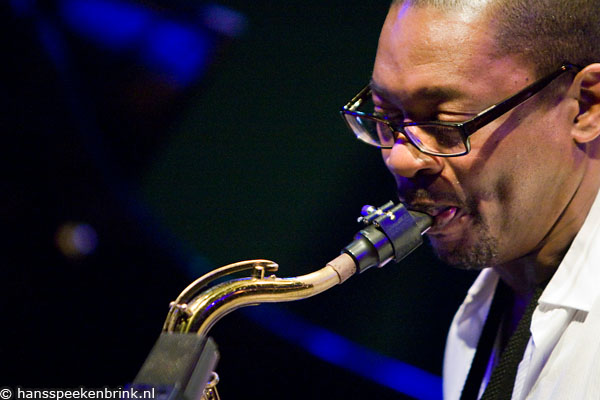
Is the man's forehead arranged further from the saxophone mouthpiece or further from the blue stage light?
the blue stage light

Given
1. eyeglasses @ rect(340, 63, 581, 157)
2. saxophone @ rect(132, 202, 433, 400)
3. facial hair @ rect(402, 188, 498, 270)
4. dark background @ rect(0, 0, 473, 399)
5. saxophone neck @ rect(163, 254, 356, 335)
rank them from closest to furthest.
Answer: saxophone @ rect(132, 202, 433, 400) → saxophone neck @ rect(163, 254, 356, 335) → eyeglasses @ rect(340, 63, 581, 157) → facial hair @ rect(402, 188, 498, 270) → dark background @ rect(0, 0, 473, 399)

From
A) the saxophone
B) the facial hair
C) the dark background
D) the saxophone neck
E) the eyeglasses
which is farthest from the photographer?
the dark background

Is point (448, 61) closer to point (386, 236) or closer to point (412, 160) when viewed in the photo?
point (412, 160)

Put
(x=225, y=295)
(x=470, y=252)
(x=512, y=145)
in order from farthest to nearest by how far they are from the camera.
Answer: (x=470, y=252) < (x=512, y=145) < (x=225, y=295)

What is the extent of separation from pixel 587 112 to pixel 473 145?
0.29 m

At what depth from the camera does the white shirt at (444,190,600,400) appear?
4.19ft

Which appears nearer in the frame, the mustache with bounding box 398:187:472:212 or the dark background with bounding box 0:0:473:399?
the mustache with bounding box 398:187:472:212

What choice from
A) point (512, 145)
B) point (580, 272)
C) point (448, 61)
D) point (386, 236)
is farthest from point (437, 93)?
point (580, 272)

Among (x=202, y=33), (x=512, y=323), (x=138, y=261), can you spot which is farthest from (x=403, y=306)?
(x=202, y=33)

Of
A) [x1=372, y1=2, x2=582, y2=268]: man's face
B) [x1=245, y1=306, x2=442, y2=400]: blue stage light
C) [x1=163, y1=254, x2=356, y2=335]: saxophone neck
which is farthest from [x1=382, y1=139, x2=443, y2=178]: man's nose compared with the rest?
[x1=245, y1=306, x2=442, y2=400]: blue stage light

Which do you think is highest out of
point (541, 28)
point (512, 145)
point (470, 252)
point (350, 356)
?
point (541, 28)

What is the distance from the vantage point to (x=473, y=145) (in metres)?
1.35

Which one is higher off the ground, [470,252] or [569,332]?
[470,252]

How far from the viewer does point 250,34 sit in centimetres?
227
